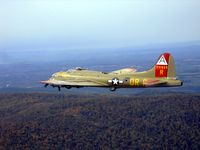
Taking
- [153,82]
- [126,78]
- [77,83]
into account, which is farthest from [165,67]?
[77,83]

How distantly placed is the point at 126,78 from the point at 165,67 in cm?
891

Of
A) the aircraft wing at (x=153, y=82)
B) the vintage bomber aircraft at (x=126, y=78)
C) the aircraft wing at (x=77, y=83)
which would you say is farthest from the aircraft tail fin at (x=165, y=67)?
the aircraft wing at (x=77, y=83)

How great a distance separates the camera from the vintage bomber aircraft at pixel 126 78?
84125 millimetres

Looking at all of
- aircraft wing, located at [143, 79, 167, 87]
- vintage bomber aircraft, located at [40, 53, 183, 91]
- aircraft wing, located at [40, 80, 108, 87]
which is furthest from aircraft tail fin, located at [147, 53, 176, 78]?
aircraft wing, located at [40, 80, 108, 87]

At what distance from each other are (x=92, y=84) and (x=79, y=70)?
649cm

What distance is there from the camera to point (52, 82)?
92562mm

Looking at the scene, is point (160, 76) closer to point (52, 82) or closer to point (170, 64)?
point (170, 64)

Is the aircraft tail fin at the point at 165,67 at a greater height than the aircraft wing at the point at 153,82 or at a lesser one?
greater

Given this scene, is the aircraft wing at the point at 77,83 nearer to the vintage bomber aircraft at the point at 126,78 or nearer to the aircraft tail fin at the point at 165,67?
the vintage bomber aircraft at the point at 126,78

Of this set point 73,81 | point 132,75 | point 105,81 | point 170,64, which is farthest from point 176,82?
point 73,81

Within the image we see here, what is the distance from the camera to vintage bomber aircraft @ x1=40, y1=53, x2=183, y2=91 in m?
84.1

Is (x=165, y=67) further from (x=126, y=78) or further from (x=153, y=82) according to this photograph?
(x=126, y=78)

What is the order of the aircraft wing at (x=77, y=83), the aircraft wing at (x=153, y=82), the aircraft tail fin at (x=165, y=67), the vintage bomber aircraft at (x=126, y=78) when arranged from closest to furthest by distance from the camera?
the aircraft wing at (x=153, y=82)
the aircraft tail fin at (x=165, y=67)
the vintage bomber aircraft at (x=126, y=78)
the aircraft wing at (x=77, y=83)

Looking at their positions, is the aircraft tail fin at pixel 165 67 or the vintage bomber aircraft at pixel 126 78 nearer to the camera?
the aircraft tail fin at pixel 165 67
